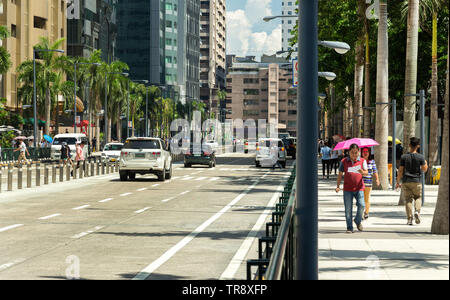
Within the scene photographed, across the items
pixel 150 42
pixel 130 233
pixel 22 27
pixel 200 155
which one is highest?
pixel 150 42

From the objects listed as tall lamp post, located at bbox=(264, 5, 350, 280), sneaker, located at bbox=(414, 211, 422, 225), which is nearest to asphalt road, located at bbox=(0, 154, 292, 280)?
tall lamp post, located at bbox=(264, 5, 350, 280)

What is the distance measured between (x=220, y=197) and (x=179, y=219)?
24.2 ft

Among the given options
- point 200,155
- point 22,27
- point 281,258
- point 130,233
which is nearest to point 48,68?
point 22,27

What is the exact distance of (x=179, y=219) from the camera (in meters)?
17.6

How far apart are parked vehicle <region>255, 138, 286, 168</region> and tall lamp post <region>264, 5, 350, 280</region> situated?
4110 centimetres

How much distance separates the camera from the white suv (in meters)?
33.7

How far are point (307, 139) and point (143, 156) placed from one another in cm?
2611

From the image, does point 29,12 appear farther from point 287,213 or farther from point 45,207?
point 287,213

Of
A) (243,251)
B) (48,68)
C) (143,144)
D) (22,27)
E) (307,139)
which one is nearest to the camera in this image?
(307,139)

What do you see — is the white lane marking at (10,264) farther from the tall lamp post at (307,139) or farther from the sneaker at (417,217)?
the sneaker at (417,217)

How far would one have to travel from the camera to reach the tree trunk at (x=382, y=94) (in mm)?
27312

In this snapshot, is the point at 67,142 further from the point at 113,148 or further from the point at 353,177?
the point at 353,177

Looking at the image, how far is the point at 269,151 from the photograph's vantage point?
5028 centimetres
